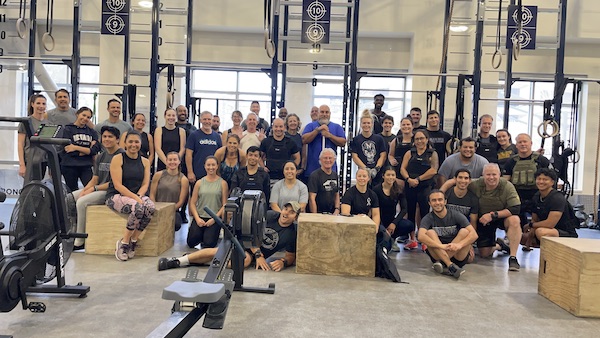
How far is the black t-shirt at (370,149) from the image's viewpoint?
5.61 meters

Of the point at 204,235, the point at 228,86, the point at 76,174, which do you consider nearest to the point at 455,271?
the point at 204,235

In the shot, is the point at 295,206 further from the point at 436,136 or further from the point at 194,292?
the point at 436,136

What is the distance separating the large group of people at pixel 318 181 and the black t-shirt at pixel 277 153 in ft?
0.04

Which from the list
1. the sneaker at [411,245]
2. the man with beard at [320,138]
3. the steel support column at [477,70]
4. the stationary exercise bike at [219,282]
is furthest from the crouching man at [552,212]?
the stationary exercise bike at [219,282]

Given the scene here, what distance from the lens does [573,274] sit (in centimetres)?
336

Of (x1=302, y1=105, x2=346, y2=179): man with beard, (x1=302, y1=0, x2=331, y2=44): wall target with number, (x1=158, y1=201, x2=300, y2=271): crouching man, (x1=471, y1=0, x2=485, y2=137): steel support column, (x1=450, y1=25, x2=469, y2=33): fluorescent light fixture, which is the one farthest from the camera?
(x1=450, y1=25, x2=469, y2=33): fluorescent light fixture

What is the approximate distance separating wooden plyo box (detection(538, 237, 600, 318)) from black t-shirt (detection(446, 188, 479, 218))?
1141 mm

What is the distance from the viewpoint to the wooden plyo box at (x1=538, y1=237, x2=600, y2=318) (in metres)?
3.26

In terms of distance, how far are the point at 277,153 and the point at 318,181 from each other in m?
0.63

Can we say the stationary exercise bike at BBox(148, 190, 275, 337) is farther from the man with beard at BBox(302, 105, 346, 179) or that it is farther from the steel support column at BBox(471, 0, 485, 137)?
the steel support column at BBox(471, 0, 485, 137)

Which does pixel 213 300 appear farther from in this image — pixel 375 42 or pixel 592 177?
pixel 592 177

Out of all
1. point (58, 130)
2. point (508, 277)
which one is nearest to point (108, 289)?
point (58, 130)

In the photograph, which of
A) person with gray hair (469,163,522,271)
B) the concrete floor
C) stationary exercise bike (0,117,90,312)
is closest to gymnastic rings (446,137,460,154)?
person with gray hair (469,163,522,271)

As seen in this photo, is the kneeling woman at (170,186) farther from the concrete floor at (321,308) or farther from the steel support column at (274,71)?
the steel support column at (274,71)
